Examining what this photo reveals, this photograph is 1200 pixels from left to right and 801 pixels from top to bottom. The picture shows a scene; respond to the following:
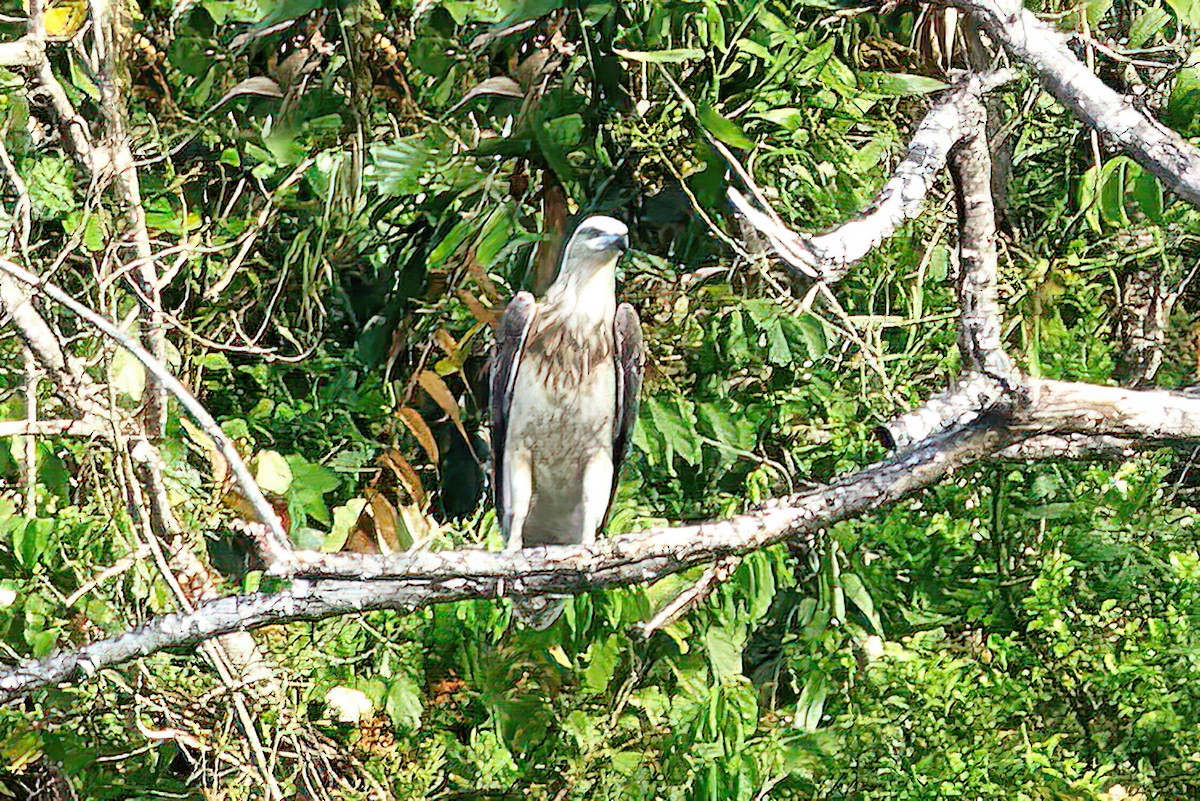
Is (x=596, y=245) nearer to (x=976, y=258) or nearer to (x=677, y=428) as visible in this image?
(x=677, y=428)

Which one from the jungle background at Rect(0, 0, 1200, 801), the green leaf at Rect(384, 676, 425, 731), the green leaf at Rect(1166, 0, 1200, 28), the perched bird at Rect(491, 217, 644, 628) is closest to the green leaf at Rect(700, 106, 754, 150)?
the jungle background at Rect(0, 0, 1200, 801)

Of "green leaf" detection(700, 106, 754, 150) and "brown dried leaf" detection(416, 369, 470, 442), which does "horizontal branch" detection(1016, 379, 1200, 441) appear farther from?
"brown dried leaf" detection(416, 369, 470, 442)

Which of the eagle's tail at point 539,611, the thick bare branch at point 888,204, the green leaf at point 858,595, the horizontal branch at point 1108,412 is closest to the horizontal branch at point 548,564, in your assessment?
the horizontal branch at point 1108,412

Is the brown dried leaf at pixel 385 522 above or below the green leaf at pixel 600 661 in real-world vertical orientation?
above

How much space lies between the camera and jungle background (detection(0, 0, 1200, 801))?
1850 mm

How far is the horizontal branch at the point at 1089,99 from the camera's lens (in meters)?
1.20

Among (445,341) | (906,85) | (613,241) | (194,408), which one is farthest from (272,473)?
(906,85)

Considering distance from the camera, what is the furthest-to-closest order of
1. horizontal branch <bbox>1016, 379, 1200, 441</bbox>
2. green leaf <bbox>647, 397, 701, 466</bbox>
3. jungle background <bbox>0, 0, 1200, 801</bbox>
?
green leaf <bbox>647, 397, 701, 466</bbox> → jungle background <bbox>0, 0, 1200, 801</bbox> → horizontal branch <bbox>1016, 379, 1200, 441</bbox>

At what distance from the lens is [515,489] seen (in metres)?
1.88

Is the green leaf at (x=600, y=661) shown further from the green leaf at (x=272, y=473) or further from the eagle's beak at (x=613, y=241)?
the eagle's beak at (x=613, y=241)

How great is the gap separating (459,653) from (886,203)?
4.17ft

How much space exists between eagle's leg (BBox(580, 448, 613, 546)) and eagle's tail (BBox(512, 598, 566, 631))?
109 mm

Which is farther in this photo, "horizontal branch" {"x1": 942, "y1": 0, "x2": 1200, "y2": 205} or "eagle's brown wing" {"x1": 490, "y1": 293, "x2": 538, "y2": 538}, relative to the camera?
"eagle's brown wing" {"x1": 490, "y1": 293, "x2": 538, "y2": 538}

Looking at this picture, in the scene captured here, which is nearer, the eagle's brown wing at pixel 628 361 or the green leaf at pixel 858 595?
the eagle's brown wing at pixel 628 361
